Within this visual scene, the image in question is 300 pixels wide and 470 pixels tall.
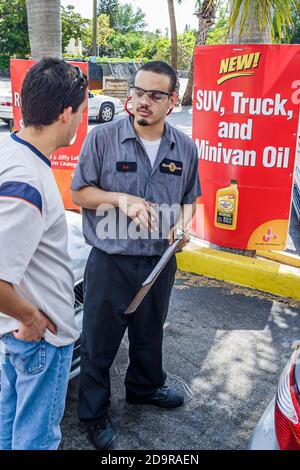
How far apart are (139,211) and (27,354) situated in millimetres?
915

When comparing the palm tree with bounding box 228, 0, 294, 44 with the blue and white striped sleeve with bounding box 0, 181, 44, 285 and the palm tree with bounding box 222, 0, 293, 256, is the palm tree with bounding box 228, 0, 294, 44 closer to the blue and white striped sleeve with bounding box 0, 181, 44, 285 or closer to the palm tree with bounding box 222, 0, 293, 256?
the palm tree with bounding box 222, 0, 293, 256

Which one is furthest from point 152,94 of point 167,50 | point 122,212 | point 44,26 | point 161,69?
point 167,50

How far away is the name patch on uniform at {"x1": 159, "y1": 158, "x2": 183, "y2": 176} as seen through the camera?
2.78 metres

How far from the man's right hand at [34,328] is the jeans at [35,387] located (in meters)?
0.04

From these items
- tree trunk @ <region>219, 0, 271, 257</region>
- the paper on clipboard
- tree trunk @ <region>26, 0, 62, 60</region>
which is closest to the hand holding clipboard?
the paper on clipboard

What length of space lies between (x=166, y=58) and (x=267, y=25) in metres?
33.6

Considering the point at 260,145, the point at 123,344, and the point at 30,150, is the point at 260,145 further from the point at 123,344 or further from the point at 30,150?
the point at 30,150

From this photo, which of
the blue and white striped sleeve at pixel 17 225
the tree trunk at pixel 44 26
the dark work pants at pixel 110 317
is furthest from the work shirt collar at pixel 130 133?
the tree trunk at pixel 44 26

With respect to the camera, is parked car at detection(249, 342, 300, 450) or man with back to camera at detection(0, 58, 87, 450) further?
parked car at detection(249, 342, 300, 450)

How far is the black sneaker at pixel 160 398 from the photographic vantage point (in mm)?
3148

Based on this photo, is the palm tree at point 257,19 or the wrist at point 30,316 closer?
the wrist at point 30,316

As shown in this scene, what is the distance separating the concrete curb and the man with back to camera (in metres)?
3.15

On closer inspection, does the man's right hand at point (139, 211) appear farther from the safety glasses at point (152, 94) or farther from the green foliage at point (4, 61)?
the green foliage at point (4, 61)
